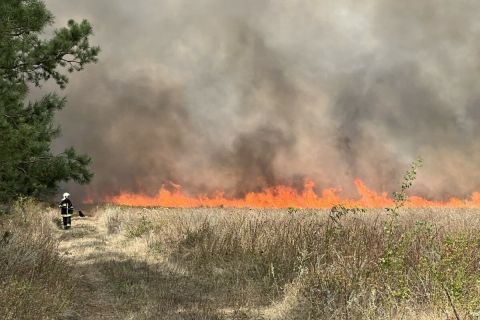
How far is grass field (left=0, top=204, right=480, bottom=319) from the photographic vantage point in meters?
6.05

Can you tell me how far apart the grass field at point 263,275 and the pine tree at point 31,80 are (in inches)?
79.9

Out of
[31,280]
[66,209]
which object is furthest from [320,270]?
[66,209]

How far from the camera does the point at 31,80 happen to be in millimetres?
13188

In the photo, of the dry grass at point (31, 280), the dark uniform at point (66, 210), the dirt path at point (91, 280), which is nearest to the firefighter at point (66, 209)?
the dark uniform at point (66, 210)

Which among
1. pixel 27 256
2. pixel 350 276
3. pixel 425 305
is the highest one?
pixel 27 256

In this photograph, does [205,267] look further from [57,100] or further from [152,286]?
[57,100]

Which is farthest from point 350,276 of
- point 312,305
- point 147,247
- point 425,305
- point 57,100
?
point 57,100

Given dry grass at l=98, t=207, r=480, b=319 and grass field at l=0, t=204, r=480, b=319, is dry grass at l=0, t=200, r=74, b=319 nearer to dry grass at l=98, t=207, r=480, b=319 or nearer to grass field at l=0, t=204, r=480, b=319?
grass field at l=0, t=204, r=480, b=319

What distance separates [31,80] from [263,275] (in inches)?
344

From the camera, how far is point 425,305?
6.14 metres

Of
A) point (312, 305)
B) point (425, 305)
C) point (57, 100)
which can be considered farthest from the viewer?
point (57, 100)

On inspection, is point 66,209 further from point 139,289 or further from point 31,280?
point 31,280

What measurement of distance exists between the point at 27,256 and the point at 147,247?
195 inches

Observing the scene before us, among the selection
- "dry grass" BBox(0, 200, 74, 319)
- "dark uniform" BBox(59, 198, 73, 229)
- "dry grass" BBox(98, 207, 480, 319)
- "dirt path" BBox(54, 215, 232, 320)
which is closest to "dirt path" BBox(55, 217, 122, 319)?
"dirt path" BBox(54, 215, 232, 320)
